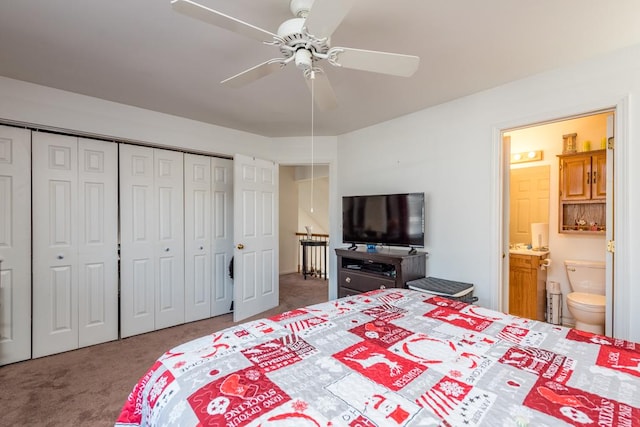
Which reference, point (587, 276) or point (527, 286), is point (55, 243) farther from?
point (587, 276)

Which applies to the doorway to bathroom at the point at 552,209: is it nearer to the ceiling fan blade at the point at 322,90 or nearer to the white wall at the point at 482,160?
the white wall at the point at 482,160

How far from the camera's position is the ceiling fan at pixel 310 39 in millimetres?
1186

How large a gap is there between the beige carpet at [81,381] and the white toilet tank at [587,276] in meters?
3.89

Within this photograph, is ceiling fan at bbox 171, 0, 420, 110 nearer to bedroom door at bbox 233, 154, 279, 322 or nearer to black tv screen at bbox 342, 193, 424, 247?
black tv screen at bbox 342, 193, 424, 247

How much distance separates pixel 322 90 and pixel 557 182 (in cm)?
312

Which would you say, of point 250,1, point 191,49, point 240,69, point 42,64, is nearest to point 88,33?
point 191,49

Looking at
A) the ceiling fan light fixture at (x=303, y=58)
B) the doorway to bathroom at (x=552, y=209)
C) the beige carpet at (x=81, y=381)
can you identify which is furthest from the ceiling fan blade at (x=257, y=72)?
the doorway to bathroom at (x=552, y=209)

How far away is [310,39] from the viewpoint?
142 centimetres

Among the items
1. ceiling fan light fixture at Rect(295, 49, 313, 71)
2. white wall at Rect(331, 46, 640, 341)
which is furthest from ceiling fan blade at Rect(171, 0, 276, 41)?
white wall at Rect(331, 46, 640, 341)

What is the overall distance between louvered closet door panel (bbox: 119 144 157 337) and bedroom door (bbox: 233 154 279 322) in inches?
34.3

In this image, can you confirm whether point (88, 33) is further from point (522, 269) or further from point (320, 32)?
point (522, 269)

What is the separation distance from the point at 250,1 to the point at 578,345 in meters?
2.16

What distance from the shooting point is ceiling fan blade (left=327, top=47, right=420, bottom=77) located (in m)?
1.49

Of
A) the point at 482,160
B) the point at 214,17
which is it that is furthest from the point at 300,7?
the point at 482,160
